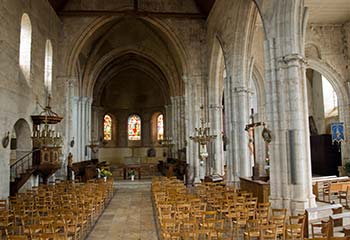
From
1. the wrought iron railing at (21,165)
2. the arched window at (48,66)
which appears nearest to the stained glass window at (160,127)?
the arched window at (48,66)

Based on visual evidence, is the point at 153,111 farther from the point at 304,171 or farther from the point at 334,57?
the point at 304,171

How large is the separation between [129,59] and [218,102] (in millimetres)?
17412

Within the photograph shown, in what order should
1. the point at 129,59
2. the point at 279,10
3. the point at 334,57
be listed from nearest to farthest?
the point at 279,10
the point at 334,57
the point at 129,59

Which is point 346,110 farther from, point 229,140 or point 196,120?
point 196,120

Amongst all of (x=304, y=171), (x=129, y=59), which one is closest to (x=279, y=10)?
(x=304, y=171)

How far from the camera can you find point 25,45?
18047mm

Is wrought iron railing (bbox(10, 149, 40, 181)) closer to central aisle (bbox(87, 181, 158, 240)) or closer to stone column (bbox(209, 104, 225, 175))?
central aisle (bbox(87, 181, 158, 240))

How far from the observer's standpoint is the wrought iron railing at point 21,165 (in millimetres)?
16984

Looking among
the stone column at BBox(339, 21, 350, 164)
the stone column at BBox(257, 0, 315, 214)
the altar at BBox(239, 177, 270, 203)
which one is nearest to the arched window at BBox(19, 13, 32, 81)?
the altar at BBox(239, 177, 270, 203)

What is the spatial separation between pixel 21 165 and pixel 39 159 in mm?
1036

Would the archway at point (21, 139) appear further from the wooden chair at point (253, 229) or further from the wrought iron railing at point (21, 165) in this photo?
the wooden chair at point (253, 229)

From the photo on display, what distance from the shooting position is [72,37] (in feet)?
78.9

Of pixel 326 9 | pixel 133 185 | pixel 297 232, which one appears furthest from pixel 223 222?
pixel 326 9

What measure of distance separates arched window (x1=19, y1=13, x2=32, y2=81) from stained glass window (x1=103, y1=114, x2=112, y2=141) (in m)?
24.1
